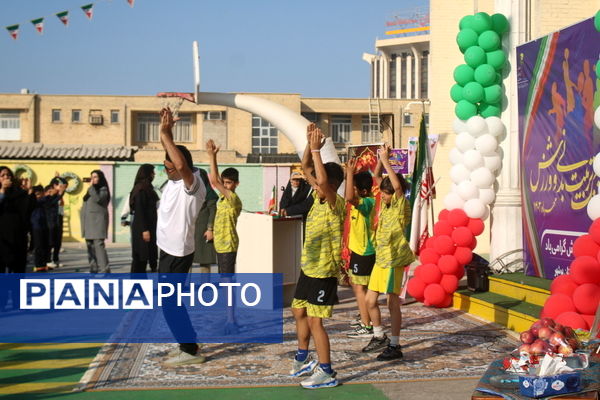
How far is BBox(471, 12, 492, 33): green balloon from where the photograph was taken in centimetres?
1048

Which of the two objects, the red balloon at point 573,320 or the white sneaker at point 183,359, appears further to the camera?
the red balloon at point 573,320

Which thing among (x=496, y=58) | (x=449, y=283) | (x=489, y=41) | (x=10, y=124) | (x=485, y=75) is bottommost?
(x=449, y=283)

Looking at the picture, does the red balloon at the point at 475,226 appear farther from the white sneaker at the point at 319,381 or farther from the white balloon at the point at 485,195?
the white sneaker at the point at 319,381

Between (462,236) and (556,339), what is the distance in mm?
5450

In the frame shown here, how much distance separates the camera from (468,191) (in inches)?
413

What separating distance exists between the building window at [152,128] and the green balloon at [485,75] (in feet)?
137

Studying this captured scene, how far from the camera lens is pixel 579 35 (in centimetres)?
867

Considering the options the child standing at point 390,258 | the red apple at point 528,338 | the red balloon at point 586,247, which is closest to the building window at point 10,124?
the child standing at point 390,258

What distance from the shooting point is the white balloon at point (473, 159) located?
1050 cm

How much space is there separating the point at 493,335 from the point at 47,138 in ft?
148

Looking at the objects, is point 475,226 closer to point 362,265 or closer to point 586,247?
point 362,265

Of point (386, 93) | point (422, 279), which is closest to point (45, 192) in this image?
point (422, 279)

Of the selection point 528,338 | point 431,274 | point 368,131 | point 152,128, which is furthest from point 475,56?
point 368,131

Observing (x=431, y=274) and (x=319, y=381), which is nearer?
(x=319, y=381)
